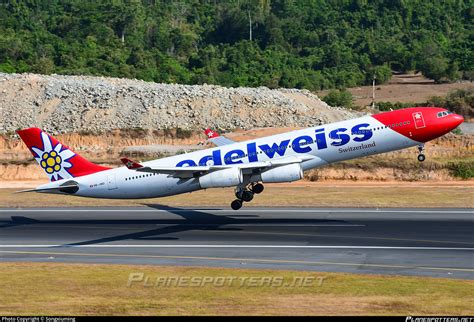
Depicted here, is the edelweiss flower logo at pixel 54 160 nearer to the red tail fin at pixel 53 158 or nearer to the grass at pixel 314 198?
the red tail fin at pixel 53 158

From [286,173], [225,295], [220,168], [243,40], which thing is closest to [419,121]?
[286,173]

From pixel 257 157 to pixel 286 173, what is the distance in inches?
113

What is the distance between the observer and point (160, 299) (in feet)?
109

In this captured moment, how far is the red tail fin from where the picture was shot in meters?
52.5

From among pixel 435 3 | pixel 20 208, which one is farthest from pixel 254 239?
pixel 435 3

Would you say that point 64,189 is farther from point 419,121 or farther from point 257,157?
point 419,121

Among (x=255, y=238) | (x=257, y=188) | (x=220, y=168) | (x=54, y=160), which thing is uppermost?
(x=54, y=160)

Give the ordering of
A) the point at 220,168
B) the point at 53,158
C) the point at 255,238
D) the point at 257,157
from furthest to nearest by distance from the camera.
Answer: the point at 53,158, the point at 257,157, the point at 220,168, the point at 255,238

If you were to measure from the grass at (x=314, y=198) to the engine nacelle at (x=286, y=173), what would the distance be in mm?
12630

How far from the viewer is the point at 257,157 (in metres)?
51.8

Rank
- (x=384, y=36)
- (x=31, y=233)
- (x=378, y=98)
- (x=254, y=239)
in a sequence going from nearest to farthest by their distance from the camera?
(x=254, y=239) → (x=31, y=233) → (x=378, y=98) → (x=384, y=36)

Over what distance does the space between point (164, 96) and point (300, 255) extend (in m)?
68.9

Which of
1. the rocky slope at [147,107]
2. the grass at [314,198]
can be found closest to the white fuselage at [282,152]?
the grass at [314,198]

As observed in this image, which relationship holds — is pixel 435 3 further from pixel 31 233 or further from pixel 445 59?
pixel 31 233
